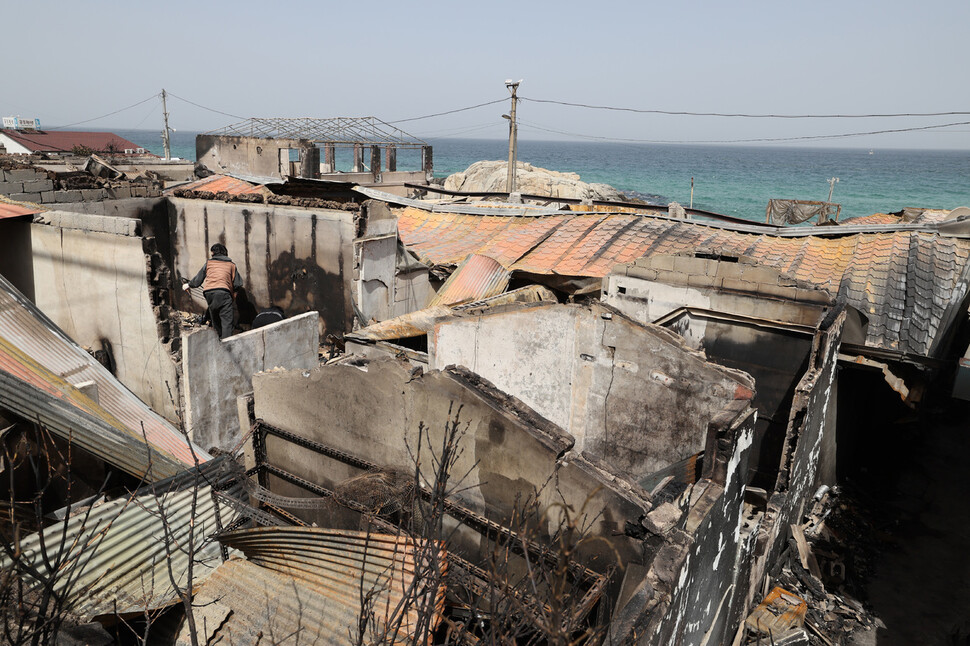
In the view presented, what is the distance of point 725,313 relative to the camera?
9891mm

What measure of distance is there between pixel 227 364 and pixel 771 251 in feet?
38.5

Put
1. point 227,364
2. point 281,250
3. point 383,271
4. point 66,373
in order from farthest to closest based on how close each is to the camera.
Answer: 1. point 383,271
2. point 281,250
3. point 227,364
4. point 66,373

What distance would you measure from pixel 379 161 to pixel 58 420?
28.7 metres

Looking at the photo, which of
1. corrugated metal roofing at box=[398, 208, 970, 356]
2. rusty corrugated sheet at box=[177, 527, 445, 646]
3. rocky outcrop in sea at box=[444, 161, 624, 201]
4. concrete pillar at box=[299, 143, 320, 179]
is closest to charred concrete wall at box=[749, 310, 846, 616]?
corrugated metal roofing at box=[398, 208, 970, 356]

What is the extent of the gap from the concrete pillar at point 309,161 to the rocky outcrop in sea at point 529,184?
1816 centimetres

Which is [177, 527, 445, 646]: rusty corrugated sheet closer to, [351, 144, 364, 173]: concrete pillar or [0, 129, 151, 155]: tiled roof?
[351, 144, 364, 173]: concrete pillar

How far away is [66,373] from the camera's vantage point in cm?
890

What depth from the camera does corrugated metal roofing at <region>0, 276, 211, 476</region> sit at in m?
7.89

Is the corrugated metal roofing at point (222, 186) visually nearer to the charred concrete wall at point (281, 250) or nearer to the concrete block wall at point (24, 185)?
the charred concrete wall at point (281, 250)

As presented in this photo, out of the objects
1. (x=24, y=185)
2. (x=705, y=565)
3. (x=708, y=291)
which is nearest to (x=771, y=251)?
(x=708, y=291)

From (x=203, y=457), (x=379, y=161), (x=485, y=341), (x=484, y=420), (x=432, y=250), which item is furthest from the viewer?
(x=379, y=161)

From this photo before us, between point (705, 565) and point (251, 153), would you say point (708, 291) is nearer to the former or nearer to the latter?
point (705, 565)

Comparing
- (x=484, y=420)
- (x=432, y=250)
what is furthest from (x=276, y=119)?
(x=484, y=420)

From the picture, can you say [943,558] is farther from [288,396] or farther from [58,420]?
[58,420]
